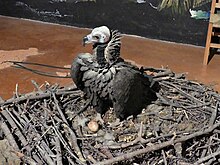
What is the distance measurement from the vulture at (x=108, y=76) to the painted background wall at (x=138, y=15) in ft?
4.72

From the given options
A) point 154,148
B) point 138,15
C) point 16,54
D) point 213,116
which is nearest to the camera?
point 154,148

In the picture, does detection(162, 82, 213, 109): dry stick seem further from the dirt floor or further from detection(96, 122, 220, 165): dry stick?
the dirt floor

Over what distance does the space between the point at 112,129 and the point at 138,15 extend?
153 cm

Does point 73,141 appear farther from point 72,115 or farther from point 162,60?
point 162,60

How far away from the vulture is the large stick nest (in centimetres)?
6

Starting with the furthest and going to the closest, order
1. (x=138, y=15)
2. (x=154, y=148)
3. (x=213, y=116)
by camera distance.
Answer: (x=138, y=15) < (x=213, y=116) < (x=154, y=148)

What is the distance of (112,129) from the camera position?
1.11 meters

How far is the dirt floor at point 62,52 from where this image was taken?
2.01 metres

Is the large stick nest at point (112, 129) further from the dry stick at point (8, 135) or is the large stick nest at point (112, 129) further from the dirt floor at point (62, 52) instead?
the dirt floor at point (62, 52)

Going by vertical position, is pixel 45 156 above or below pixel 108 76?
below

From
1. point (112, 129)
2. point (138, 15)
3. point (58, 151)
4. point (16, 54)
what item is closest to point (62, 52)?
point (16, 54)

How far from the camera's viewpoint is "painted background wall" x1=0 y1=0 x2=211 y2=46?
246 centimetres

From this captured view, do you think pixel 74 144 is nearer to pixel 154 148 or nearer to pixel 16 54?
pixel 154 148

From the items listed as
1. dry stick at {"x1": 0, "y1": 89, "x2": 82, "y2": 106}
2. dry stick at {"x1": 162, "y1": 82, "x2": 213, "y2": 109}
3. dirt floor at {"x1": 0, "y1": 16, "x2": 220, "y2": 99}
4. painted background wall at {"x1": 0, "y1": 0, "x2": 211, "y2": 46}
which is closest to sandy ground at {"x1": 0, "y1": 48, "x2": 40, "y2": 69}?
dirt floor at {"x1": 0, "y1": 16, "x2": 220, "y2": 99}
